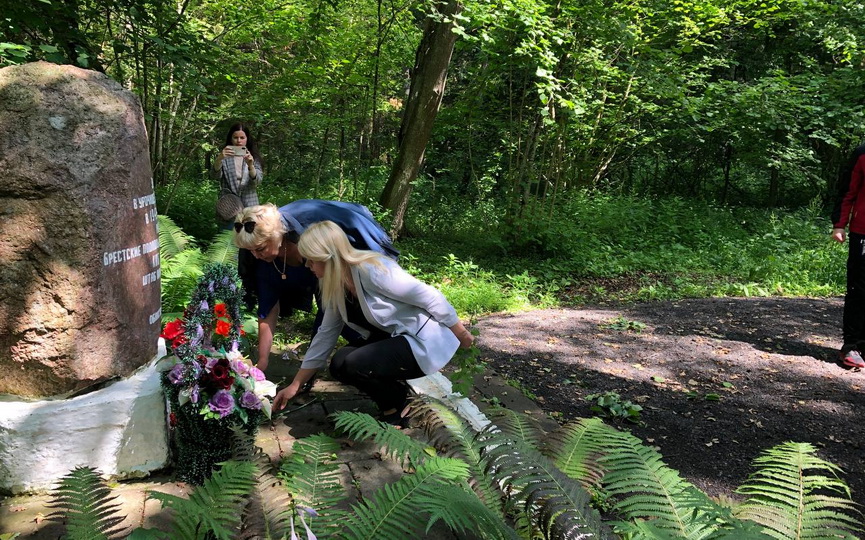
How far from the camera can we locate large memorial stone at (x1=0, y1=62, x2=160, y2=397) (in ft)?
8.21

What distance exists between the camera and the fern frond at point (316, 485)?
1847mm

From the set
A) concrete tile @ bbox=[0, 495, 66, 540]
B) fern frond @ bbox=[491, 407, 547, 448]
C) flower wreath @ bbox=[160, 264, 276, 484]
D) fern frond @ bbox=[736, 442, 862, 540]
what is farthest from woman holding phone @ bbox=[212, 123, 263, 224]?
fern frond @ bbox=[736, 442, 862, 540]

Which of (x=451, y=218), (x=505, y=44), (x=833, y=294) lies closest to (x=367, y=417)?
(x=505, y=44)

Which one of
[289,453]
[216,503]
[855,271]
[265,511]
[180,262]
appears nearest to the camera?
[216,503]

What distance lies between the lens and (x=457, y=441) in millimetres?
2406

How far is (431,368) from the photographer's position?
→ 293 cm

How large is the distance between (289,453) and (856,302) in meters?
4.39

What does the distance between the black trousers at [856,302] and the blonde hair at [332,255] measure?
3.93 metres

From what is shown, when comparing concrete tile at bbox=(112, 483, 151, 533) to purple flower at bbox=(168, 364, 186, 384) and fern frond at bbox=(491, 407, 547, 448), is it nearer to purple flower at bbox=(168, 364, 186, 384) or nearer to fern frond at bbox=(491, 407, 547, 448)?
purple flower at bbox=(168, 364, 186, 384)

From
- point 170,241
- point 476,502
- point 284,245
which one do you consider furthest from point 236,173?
point 476,502

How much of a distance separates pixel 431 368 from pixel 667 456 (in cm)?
141

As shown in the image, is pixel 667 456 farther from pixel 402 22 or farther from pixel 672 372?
pixel 402 22

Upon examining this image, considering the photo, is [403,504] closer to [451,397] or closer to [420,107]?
[451,397]

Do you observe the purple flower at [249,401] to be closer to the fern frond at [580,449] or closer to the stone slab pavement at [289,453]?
the stone slab pavement at [289,453]
